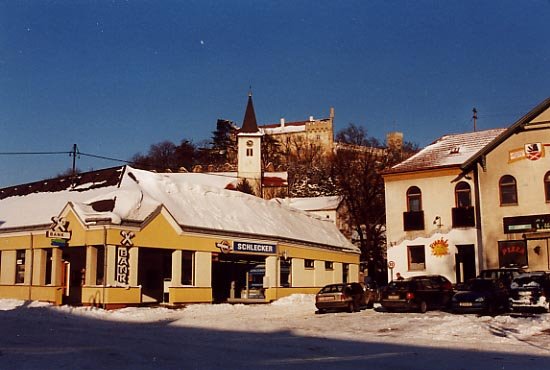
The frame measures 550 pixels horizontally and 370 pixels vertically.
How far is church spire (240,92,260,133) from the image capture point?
363 ft

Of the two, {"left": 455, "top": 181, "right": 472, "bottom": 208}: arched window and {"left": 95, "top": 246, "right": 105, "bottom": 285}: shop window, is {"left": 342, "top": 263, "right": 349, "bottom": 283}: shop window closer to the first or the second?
{"left": 455, "top": 181, "right": 472, "bottom": 208}: arched window

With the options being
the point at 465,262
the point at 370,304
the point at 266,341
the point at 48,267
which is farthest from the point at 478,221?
the point at 48,267

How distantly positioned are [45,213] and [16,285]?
14.0 ft

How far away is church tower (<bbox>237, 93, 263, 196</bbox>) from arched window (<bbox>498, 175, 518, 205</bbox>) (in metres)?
74.4

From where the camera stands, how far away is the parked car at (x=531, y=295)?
23.2 metres

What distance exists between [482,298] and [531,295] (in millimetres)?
1870

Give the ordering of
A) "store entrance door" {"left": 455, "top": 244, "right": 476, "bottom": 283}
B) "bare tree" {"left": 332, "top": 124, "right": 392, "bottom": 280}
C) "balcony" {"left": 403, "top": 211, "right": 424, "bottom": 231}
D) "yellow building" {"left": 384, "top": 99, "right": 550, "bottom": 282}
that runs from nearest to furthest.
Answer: "yellow building" {"left": 384, "top": 99, "right": 550, "bottom": 282} → "store entrance door" {"left": 455, "top": 244, "right": 476, "bottom": 283} → "balcony" {"left": 403, "top": 211, "right": 424, "bottom": 231} → "bare tree" {"left": 332, "top": 124, "right": 392, "bottom": 280}

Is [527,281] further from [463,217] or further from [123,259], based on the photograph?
[123,259]

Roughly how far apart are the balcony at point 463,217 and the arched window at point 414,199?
226cm

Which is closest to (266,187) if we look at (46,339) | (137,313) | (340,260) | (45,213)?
(340,260)

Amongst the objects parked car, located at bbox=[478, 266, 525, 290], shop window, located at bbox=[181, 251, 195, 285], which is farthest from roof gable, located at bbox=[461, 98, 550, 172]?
shop window, located at bbox=[181, 251, 195, 285]

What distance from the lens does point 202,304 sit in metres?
32.2

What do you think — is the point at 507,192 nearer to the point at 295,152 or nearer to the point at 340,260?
the point at 340,260

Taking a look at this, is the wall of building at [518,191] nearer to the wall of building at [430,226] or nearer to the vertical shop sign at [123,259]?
the wall of building at [430,226]
